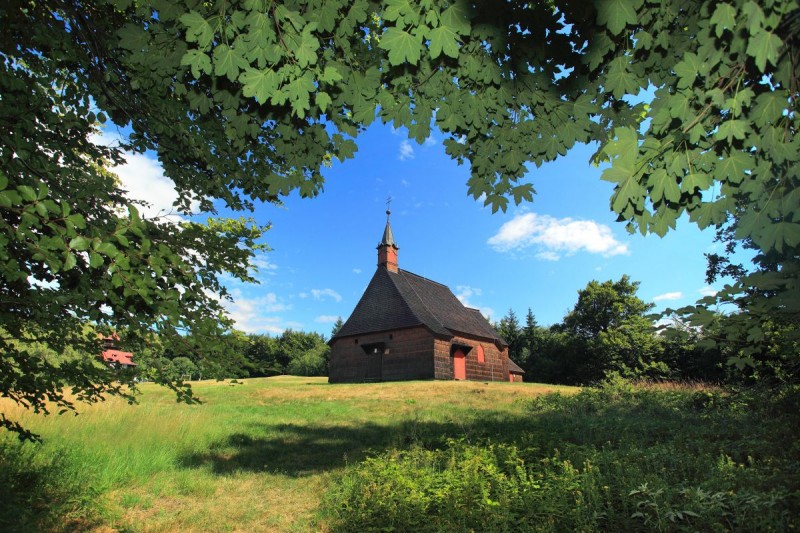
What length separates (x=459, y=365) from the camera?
29.9 meters

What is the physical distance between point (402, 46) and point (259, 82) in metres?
0.95

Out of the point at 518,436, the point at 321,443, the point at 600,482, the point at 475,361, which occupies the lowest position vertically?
the point at 321,443

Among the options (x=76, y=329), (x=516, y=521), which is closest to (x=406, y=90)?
(x=76, y=329)

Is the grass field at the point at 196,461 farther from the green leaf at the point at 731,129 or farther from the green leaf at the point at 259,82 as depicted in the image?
the green leaf at the point at 731,129

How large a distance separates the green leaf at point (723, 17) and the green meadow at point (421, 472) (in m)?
4.50

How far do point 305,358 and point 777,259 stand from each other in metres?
56.5

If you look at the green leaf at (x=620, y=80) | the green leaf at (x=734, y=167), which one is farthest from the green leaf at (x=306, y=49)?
the green leaf at (x=734, y=167)

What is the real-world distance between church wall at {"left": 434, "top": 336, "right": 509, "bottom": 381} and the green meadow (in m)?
14.8

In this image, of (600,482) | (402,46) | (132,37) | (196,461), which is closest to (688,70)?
(402,46)

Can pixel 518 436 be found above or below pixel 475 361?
below

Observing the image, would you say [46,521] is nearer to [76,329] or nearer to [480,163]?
[76,329]

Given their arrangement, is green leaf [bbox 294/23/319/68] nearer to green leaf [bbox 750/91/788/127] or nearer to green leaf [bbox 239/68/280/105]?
green leaf [bbox 239/68/280/105]

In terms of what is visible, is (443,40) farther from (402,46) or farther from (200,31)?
(200,31)

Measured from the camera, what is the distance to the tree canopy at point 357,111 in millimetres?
2508
